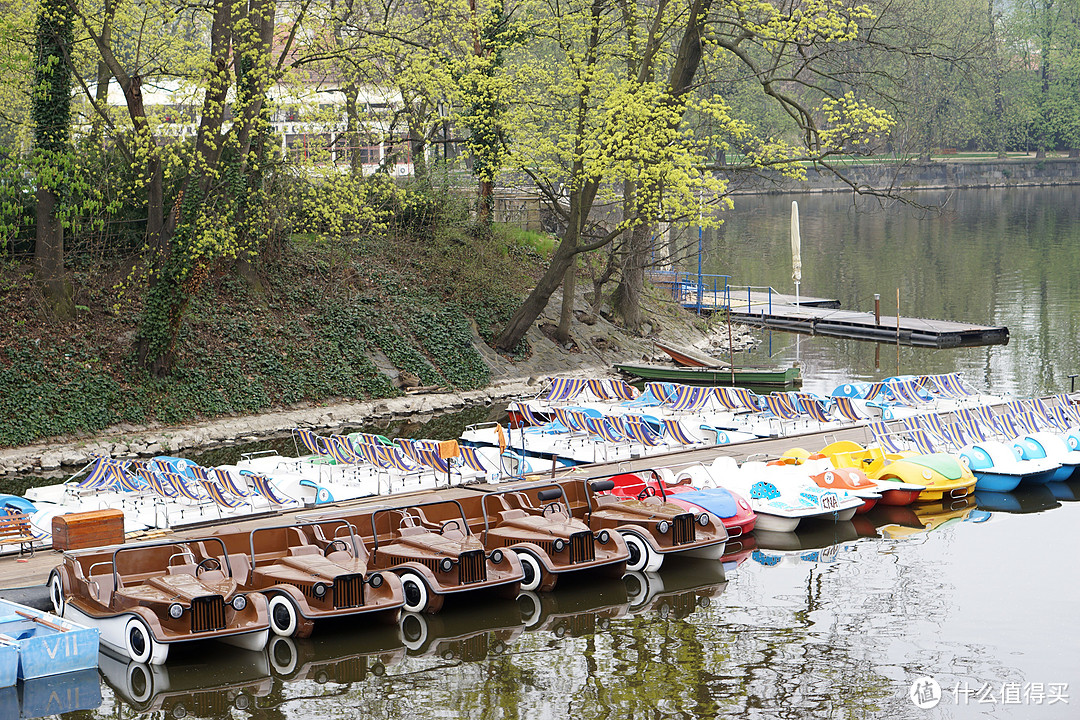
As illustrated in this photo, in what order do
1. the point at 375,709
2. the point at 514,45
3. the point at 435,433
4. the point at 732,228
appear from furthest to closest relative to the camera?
the point at 732,228
the point at 514,45
the point at 435,433
the point at 375,709

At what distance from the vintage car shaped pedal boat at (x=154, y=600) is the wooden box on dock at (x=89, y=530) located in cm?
147

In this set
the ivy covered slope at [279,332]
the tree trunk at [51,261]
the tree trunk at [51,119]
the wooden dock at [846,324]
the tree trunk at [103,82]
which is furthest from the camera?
the wooden dock at [846,324]

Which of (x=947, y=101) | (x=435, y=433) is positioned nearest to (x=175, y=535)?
(x=435, y=433)

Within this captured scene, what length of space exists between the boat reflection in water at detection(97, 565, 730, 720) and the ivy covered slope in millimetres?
13080


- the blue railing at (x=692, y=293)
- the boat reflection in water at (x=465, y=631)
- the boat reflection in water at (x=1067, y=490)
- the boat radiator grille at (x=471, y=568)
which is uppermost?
the blue railing at (x=692, y=293)

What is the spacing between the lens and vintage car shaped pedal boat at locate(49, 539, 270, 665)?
1416 centimetres

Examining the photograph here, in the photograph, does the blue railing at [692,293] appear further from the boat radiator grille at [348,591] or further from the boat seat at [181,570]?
the boat seat at [181,570]

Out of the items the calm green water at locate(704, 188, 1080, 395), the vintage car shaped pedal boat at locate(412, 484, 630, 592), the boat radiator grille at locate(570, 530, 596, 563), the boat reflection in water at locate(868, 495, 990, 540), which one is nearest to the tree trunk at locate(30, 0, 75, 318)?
the vintage car shaped pedal boat at locate(412, 484, 630, 592)

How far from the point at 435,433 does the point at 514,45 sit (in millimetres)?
13728

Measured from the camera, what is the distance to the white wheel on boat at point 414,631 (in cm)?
1528

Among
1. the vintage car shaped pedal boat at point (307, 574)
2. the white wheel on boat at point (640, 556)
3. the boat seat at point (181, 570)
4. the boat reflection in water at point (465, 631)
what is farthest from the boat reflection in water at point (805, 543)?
the boat seat at point (181, 570)

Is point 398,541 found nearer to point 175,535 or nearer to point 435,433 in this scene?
point 175,535

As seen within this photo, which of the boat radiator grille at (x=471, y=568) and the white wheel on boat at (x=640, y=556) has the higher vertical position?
the boat radiator grille at (x=471, y=568)

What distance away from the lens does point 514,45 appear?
120 ft
